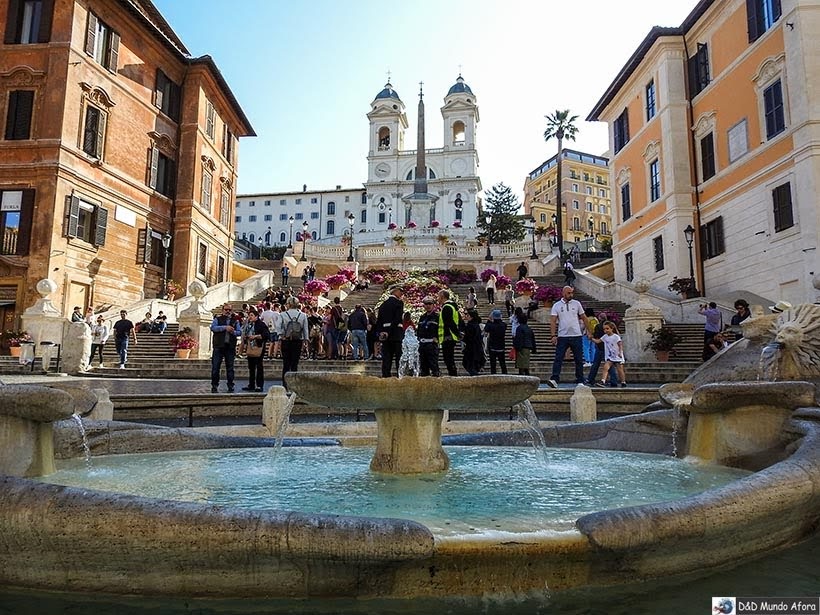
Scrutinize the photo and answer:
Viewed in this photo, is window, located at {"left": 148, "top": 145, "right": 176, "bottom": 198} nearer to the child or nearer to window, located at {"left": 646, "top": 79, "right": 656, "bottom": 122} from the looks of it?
window, located at {"left": 646, "top": 79, "right": 656, "bottom": 122}

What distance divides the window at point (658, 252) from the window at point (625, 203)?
136 inches

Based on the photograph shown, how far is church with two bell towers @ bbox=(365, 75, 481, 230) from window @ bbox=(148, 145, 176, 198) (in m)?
48.3

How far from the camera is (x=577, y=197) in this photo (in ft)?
289

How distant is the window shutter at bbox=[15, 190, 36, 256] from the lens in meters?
21.9

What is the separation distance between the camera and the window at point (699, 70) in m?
23.4

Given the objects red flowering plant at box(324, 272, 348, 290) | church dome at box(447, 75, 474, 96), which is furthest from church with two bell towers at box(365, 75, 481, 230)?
red flowering plant at box(324, 272, 348, 290)

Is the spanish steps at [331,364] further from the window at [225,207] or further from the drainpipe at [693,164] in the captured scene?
the window at [225,207]

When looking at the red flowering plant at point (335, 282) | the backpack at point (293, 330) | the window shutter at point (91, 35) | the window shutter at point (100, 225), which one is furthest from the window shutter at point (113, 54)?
the backpack at point (293, 330)

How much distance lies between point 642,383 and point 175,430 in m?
10.6

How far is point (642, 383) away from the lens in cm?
1287

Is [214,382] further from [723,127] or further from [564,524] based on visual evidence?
[723,127]

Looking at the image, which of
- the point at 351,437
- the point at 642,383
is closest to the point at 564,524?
the point at 351,437

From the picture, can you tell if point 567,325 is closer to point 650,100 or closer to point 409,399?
point 409,399

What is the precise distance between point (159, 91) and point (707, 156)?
2602cm
